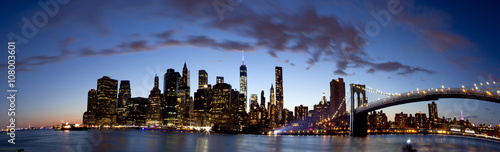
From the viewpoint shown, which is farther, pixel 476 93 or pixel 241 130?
pixel 241 130

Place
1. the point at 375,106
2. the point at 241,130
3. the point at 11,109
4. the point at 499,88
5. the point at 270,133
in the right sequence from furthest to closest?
the point at 241,130, the point at 270,133, the point at 375,106, the point at 499,88, the point at 11,109

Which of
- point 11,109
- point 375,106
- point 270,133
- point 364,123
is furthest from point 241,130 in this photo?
point 11,109

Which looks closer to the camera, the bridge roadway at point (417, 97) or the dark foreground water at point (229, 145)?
the bridge roadway at point (417, 97)

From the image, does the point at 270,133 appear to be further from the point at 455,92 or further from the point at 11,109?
the point at 11,109

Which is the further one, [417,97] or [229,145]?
[229,145]

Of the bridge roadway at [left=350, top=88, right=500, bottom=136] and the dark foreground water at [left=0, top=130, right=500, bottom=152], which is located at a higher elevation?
the bridge roadway at [left=350, top=88, right=500, bottom=136]

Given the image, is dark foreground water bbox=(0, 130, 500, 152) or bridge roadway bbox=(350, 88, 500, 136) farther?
dark foreground water bbox=(0, 130, 500, 152)

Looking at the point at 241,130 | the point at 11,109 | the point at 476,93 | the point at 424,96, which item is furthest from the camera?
the point at 241,130

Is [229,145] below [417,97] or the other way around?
below

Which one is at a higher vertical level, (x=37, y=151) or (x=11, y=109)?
(x=11, y=109)

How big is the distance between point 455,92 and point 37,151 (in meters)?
79.9

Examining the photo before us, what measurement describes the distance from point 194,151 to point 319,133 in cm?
11984

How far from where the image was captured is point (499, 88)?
5669cm

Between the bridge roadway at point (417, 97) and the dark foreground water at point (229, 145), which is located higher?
the bridge roadway at point (417, 97)
